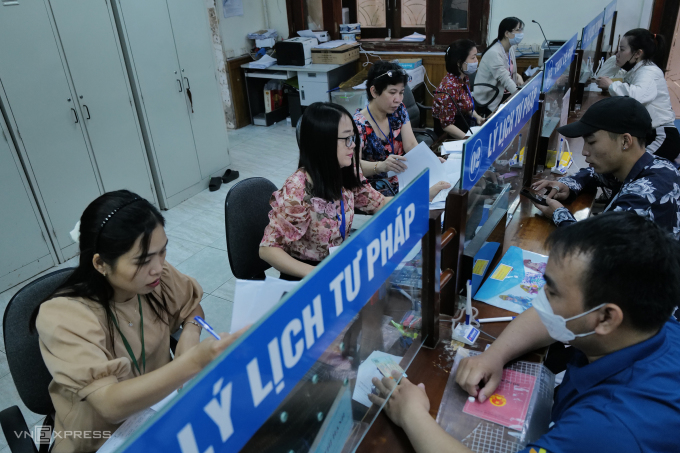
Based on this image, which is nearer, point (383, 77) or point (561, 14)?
point (383, 77)

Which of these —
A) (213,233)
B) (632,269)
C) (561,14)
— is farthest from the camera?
(561,14)

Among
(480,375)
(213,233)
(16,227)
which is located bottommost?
(213,233)

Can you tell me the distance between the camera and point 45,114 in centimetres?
296

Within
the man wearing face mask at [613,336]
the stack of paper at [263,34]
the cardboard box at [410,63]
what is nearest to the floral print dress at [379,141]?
the man wearing face mask at [613,336]

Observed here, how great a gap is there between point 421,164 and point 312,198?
668mm

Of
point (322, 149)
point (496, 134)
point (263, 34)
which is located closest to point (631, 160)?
point (496, 134)

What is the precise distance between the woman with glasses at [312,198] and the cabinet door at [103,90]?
7.30 ft

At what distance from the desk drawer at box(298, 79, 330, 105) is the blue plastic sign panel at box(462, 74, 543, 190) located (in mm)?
3596

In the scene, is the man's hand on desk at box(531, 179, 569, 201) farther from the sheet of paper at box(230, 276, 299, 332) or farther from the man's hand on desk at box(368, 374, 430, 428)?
the sheet of paper at box(230, 276, 299, 332)

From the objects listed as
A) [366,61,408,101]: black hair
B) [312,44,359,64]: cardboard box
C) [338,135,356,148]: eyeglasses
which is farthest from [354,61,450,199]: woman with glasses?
[312,44,359,64]: cardboard box

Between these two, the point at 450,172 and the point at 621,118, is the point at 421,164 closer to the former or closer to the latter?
the point at 450,172

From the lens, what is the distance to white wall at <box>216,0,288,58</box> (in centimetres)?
539

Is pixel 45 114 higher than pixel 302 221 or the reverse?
higher

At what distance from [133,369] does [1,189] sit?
7.32 feet
